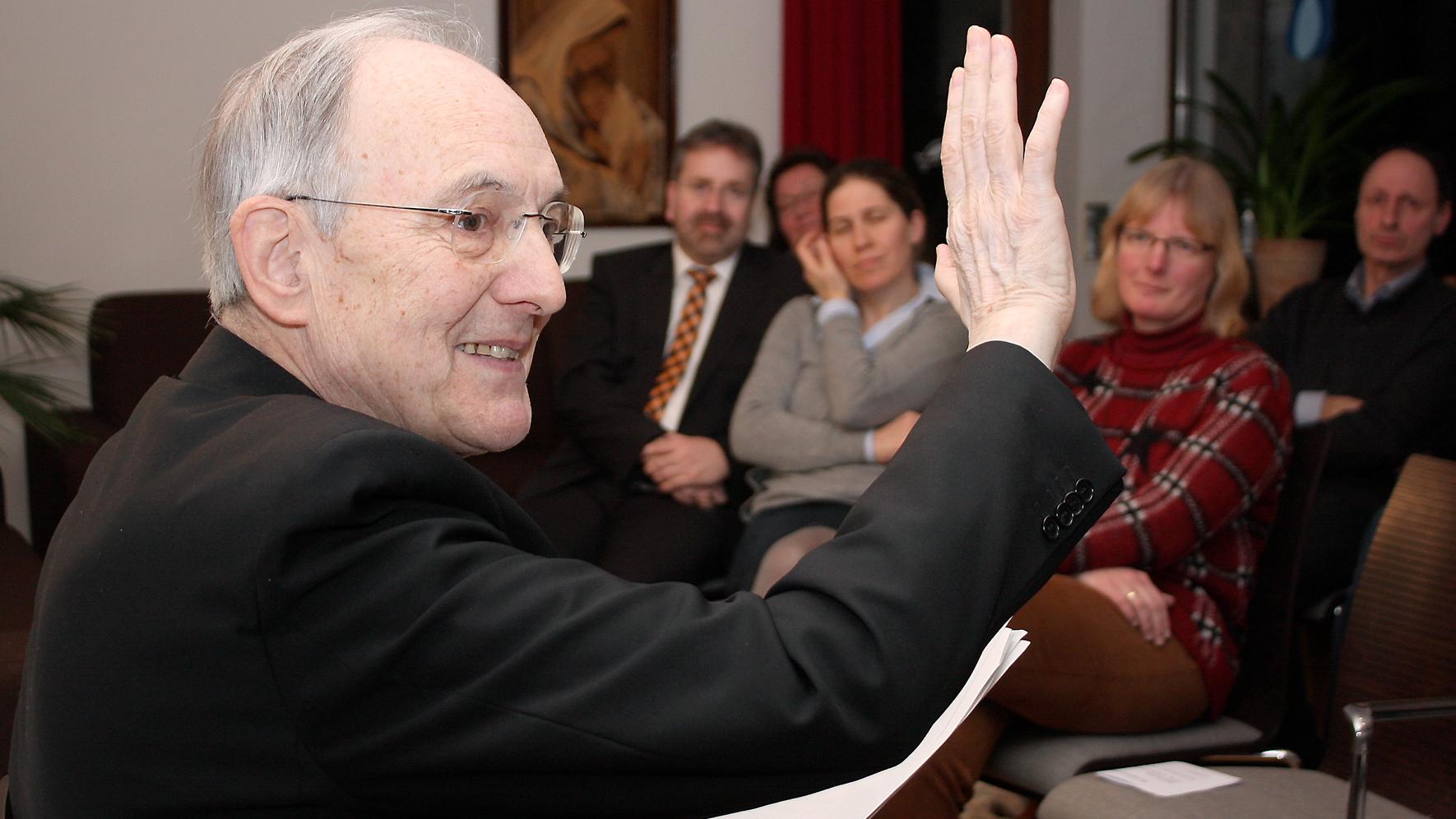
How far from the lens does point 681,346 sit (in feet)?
12.5

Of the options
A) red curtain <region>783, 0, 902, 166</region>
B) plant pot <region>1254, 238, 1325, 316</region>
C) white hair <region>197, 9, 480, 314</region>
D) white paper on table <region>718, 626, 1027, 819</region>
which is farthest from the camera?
red curtain <region>783, 0, 902, 166</region>

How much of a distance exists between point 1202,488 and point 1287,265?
10.7ft

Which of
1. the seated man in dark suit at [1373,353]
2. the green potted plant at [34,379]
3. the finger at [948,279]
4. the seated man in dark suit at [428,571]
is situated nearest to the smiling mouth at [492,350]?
the seated man in dark suit at [428,571]

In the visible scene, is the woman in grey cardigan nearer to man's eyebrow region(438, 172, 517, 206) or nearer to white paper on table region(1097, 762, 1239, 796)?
white paper on table region(1097, 762, 1239, 796)

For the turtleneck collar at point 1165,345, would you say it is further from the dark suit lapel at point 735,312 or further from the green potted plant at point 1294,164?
the green potted plant at point 1294,164

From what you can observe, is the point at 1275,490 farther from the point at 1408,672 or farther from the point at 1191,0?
the point at 1191,0

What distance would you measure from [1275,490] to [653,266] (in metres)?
2.17

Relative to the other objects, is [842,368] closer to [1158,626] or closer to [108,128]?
[1158,626]

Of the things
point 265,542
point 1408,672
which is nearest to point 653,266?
point 1408,672

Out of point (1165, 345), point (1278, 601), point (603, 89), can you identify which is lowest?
point (1278, 601)

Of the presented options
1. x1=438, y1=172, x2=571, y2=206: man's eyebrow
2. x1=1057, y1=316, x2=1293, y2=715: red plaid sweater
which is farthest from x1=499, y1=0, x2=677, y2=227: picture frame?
x1=438, y1=172, x2=571, y2=206: man's eyebrow

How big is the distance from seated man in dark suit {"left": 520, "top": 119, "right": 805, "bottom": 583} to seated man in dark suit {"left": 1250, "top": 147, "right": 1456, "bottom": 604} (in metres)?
1.54

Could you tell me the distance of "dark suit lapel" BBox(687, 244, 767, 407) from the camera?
3.72 m

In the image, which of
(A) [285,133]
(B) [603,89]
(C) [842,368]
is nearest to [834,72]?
(B) [603,89]
